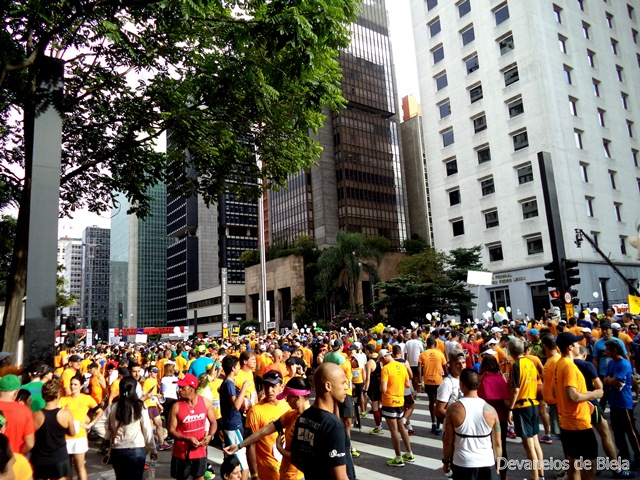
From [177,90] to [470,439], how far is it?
8.98 meters

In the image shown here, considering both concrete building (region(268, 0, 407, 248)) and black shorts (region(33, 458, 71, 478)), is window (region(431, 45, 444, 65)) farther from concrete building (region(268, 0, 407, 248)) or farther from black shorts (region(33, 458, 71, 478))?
black shorts (region(33, 458, 71, 478))

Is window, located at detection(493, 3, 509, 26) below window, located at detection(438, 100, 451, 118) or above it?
above

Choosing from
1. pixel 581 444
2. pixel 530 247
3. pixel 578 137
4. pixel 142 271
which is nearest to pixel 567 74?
pixel 578 137

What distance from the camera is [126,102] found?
11109 mm

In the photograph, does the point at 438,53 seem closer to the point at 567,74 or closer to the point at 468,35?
the point at 468,35

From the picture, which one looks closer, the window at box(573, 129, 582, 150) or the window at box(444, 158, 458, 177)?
the window at box(573, 129, 582, 150)

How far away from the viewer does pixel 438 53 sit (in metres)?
45.5

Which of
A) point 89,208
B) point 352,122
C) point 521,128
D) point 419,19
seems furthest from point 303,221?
point 89,208

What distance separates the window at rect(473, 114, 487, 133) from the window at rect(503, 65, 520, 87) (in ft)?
10.5

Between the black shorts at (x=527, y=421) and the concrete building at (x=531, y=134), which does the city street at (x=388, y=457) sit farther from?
Result: the concrete building at (x=531, y=134)

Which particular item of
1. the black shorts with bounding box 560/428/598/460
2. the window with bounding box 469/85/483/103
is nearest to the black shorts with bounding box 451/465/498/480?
the black shorts with bounding box 560/428/598/460

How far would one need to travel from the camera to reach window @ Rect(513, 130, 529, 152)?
1455 inches

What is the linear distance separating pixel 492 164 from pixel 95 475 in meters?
37.9

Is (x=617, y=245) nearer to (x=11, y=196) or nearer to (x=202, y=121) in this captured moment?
(x=202, y=121)
